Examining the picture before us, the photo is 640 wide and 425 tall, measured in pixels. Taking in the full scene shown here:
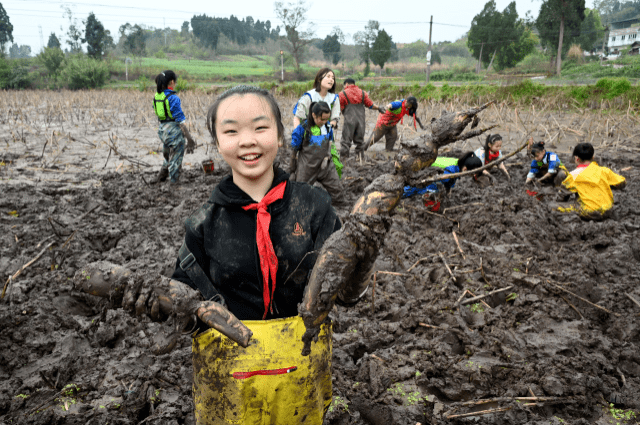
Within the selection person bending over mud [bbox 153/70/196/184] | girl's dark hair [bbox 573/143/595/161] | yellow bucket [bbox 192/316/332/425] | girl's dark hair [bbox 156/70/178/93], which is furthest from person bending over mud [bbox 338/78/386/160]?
yellow bucket [bbox 192/316/332/425]

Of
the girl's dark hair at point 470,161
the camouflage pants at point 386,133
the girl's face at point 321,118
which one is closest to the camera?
the girl's face at point 321,118

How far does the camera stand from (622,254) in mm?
3594

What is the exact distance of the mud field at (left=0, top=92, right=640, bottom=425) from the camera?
6.91 ft

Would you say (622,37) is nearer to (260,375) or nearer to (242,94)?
(242,94)

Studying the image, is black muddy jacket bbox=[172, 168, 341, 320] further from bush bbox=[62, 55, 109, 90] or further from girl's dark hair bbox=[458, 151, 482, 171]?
bush bbox=[62, 55, 109, 90]

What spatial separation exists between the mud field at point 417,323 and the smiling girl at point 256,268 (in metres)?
0.51

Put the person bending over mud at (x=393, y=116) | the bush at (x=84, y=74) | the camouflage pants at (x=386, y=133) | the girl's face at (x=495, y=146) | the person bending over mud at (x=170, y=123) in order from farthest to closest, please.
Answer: the bush at (x=84, y=74)
the camouflage pants at (x=386, y=133)
the person bending over mud at (x=393, y=116)
the person bending over mud at (x=170, y=123)
the girl's face at (x=495, y=146)

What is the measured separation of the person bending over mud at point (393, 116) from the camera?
7255 millimetres

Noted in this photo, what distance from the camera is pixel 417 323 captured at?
9.21ft

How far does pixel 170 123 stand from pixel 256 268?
538 cm

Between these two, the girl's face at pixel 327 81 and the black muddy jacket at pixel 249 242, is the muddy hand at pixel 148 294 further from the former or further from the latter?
the girl's face at pixel 327 81

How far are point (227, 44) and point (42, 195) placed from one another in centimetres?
9269

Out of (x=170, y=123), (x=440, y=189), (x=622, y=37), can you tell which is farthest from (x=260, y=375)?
(x=622, y=37)

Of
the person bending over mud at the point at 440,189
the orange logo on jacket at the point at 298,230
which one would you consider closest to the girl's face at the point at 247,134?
the orange logo on jacket at the point at 298,230
